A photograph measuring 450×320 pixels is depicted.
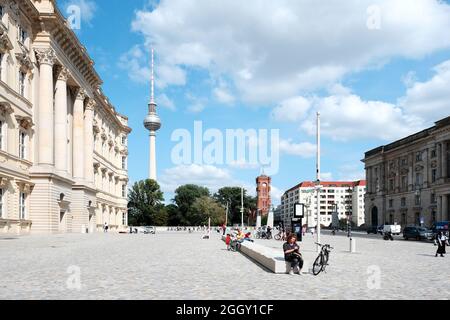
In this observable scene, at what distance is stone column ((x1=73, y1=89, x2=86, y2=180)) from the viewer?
61.2 meters

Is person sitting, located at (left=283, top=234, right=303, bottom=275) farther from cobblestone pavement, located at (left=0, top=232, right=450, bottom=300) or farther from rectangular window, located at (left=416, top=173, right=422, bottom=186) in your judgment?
rectangular window, located at (left=416, top=173, right=422, bottom=186)

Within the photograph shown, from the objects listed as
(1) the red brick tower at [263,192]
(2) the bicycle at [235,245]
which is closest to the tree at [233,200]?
(1) the red brick tower at [263,192]

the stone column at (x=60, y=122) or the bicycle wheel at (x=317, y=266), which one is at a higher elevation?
the stone column at (x=60, y=122)

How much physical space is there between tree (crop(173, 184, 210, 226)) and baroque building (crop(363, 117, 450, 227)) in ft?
159

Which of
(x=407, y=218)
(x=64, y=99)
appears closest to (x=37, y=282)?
(x=64, y=99)

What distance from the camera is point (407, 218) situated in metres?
110

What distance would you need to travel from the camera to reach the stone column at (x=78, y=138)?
61188mm

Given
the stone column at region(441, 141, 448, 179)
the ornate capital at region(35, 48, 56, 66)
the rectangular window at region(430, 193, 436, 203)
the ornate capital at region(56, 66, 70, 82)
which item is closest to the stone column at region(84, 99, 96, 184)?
the ornate capital at region(56, 66, 70, 82)

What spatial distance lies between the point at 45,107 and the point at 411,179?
8422cm

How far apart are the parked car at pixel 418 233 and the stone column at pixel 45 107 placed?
1484 inches

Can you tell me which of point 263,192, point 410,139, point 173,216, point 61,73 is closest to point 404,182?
point 410,139

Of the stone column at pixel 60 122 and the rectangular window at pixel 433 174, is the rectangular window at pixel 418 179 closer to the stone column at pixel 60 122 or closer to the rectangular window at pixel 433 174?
the rectangular window at pixel 433 174

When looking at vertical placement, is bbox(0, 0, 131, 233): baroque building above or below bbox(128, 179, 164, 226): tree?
above
